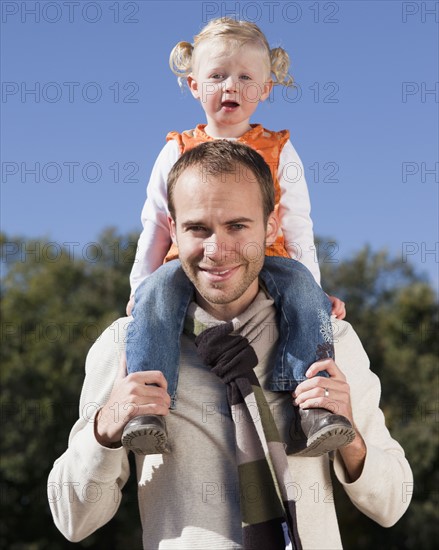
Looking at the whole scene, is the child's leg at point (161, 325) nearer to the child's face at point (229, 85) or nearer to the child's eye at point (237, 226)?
the child's eye at point (237, 226)

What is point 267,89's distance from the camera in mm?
3746

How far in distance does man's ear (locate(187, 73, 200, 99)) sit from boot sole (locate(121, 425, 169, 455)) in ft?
5.70

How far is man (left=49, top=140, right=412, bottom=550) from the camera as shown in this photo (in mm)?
2480

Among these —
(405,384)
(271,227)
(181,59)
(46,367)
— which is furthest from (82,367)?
(271,227)

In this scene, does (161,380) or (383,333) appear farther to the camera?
(383,333)

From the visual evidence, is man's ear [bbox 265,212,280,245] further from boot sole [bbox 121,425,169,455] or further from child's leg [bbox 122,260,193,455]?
boot sole [bbox 121,425,169,455]

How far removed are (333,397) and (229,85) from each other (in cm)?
150

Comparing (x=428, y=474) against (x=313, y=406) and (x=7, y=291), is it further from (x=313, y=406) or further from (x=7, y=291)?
(x=313, y=406)

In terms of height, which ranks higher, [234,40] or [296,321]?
[234,40]

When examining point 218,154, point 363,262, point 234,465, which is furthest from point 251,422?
point 363,262

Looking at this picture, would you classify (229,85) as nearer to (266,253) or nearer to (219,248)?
(266,253)

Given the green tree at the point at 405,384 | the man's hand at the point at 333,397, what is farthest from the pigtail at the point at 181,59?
the green tree at the point at 405,384

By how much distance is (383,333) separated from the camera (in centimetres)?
2134

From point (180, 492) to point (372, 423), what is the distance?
2.04 feet
